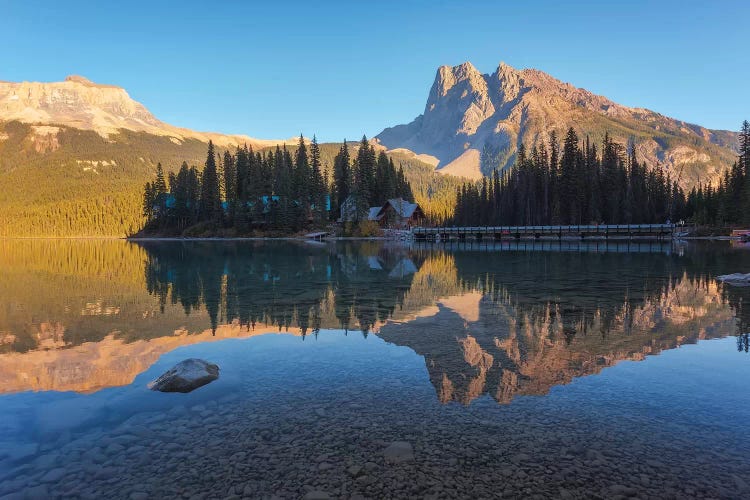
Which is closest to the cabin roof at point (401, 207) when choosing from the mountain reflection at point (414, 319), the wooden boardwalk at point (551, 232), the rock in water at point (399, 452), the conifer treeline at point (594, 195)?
the wooden boardwalk at point (551, 232)

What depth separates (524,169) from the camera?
120m

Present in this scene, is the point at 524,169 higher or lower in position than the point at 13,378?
higher

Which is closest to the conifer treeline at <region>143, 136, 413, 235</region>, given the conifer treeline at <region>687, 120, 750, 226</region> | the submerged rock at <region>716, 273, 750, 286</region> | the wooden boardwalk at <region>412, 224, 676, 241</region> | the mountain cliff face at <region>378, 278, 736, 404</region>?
the wooden boardwalk at <region>412, 224, 676, 241</region>

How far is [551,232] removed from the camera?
94750mm

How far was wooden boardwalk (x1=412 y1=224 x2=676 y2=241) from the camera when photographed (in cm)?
8850

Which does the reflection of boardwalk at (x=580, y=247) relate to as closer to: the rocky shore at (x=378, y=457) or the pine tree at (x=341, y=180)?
the pine tree at (x=341, y=180)

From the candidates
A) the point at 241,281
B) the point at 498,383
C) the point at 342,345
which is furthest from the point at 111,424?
the point at 241,281

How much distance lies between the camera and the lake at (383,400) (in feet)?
21.2

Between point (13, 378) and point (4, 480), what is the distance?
5878 mm

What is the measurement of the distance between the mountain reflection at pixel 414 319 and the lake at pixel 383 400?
0.11 metres

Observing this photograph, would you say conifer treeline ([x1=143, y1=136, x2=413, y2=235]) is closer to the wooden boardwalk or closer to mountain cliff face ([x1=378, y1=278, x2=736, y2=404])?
the wooden boardwalk

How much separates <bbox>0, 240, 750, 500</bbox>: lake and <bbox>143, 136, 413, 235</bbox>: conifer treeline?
298 ft

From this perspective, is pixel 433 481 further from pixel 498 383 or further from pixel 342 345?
pixel 342 345

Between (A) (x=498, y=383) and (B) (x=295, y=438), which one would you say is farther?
(A) (x=498, y=383)
